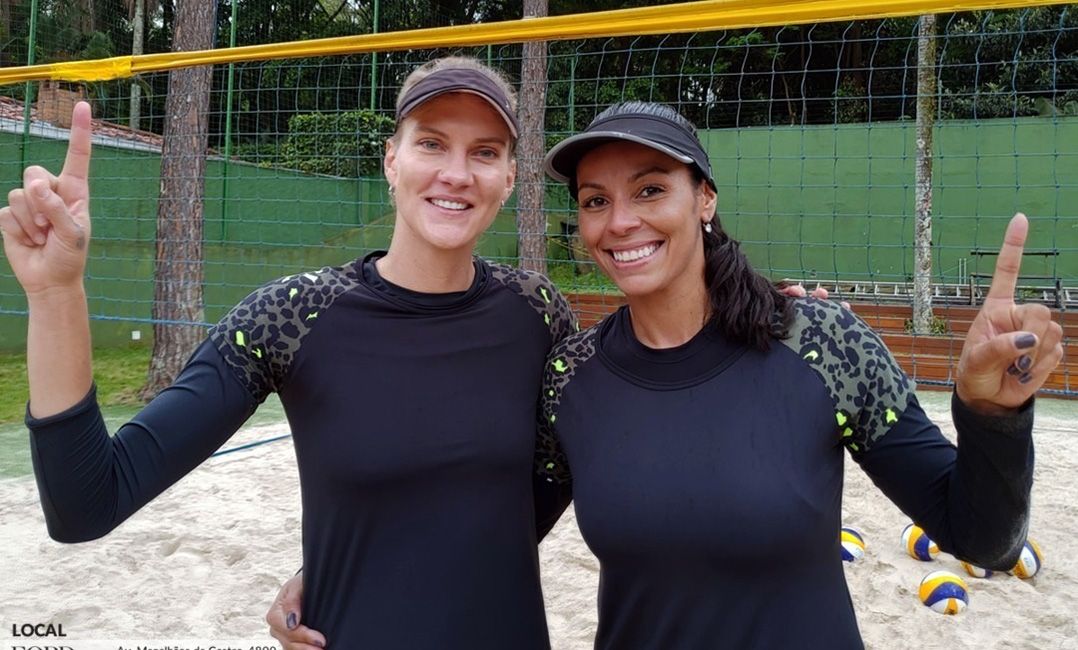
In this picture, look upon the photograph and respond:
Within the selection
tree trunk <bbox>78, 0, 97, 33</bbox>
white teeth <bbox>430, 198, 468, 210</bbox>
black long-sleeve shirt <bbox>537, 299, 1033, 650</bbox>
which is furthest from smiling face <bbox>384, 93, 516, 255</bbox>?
tree trunk <bbox>78, 0, 97, 33</bbox>

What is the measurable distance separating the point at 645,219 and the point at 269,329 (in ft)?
2.12

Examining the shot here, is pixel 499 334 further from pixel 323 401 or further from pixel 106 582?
pixel 106 582

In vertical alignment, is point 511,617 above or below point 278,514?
above

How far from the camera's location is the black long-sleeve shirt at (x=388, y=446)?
1.34 m

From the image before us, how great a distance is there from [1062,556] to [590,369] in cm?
282

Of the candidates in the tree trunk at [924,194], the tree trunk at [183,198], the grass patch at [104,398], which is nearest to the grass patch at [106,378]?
the grass patch at [104,398]

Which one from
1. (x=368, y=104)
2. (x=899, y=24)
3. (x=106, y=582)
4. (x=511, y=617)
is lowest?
(x=106, y=582)

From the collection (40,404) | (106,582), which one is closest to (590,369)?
(40,404)

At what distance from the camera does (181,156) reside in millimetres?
6715

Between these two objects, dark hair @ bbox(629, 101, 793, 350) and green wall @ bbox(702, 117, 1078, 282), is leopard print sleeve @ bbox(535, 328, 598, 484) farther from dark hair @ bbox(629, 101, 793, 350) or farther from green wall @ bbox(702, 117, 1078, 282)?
green wall @ bbox(702, 117, 1078, 282)

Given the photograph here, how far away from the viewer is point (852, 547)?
3279 mm

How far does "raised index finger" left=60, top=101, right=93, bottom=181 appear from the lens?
3.76 feet

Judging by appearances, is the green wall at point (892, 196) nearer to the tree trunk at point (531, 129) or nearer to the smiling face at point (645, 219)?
the tree trunk at point (531, 129)

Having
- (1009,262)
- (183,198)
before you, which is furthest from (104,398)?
(1009,262)
